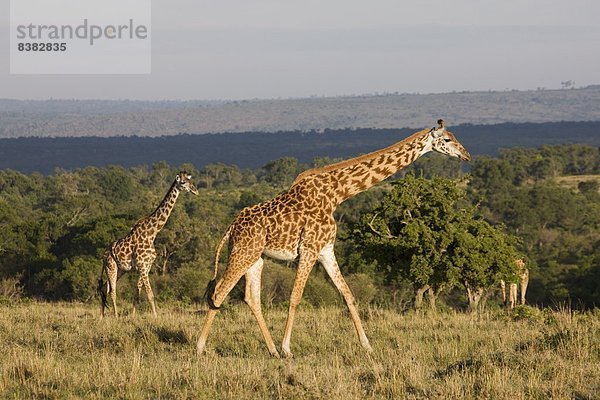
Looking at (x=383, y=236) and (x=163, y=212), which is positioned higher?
(x=163, y=212)

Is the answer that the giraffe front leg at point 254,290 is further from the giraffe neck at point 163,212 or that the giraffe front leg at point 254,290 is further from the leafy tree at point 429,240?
the leafy tree at point 429,240

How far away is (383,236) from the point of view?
19031 mm

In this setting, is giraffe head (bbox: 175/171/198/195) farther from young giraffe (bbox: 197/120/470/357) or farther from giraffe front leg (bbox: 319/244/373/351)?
giraffe front leg (bbox: 319/244/373/351)

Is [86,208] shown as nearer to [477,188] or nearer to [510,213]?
[510,213]

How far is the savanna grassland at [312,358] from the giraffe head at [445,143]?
217 centimetres

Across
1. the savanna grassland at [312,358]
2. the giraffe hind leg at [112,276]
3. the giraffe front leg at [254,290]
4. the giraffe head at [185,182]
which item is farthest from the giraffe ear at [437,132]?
the giraffe hind leg at [112,276]

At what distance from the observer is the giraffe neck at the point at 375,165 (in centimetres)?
1051

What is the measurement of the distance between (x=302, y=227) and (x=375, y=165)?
1.26 m

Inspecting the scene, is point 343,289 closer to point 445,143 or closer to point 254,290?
point 254,290

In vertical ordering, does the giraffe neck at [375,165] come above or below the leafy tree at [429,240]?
above

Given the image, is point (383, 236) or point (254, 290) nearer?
point (254, 290)

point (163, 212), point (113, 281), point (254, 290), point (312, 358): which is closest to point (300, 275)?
point (254, 290)

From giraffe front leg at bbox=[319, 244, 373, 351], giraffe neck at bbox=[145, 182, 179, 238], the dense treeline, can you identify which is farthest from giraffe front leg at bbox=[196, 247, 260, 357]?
the dense treeline

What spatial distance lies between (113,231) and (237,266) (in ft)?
99.5
